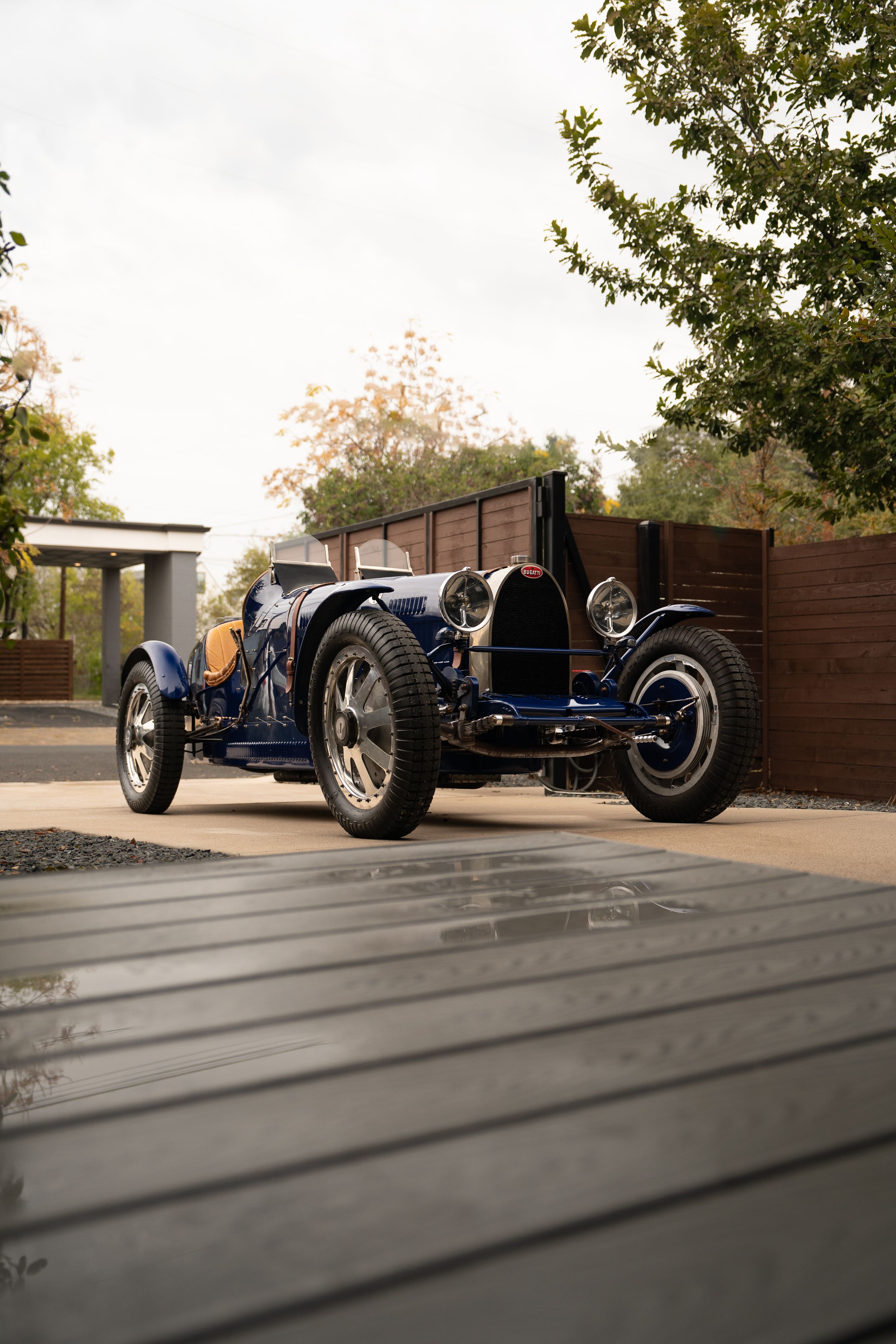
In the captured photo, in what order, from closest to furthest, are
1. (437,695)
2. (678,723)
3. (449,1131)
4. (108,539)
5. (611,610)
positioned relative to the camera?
(449,1131), (437,695), (678,723), (611,610), (108,539)

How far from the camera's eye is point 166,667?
5.88 meters

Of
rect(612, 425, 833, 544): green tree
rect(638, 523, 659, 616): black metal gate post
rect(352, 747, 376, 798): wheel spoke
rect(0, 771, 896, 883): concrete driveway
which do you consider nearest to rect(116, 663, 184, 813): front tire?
rect(0, 771, 896, 883): concrete driveway

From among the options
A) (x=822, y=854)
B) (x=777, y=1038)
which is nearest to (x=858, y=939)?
(x=777, y=1038)

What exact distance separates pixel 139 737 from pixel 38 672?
23.8m

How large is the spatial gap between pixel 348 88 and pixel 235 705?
26.8m

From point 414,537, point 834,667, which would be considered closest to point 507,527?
point 414,537

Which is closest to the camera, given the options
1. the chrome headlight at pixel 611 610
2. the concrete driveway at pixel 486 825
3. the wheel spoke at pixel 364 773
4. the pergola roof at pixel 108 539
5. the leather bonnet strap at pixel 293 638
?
the concrete driveway at pixel 486 825

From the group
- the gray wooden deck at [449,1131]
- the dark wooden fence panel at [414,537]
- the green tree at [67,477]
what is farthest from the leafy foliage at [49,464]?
the gray wooden deck at [449,1131]

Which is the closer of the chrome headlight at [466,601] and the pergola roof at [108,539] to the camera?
the chrome headlight at [466,601]

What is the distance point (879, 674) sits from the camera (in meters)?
7.04

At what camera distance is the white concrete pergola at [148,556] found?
23.2 m

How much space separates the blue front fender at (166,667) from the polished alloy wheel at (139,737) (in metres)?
0.14

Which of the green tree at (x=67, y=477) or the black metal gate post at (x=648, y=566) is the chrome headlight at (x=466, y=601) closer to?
the black metal gate post at (x=648, y=566)

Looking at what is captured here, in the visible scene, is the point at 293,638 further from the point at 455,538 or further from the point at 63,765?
the point at 63,765
